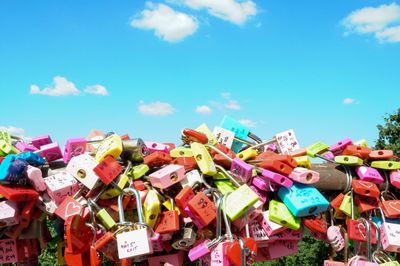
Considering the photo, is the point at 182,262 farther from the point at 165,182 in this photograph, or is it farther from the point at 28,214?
the point at 28,214

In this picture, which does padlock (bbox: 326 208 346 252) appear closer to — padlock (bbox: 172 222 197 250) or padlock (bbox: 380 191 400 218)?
padlock (bbox: 380 191 400 218)

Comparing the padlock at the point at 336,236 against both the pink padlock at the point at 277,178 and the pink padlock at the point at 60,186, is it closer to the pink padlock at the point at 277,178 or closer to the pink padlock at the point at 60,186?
the pink padlock at the point at 277,178

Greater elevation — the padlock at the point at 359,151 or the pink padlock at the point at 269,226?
the padlock at the point at 359,151

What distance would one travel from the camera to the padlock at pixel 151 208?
1659 mm

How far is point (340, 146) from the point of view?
2.19 meters

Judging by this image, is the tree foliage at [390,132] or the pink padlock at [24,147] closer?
the pink padlock at [24,147]

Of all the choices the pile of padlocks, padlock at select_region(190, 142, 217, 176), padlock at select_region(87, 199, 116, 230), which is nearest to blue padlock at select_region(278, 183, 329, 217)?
the pile of padlocks

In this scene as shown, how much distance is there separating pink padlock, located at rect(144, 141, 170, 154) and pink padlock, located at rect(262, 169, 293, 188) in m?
0.38

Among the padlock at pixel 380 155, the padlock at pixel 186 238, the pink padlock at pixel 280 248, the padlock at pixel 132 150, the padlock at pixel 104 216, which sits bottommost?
the pink padlock at pixel 280 248

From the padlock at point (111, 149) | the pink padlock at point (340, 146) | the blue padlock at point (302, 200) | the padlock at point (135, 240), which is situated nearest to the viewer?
the padlock at point (135, 240)

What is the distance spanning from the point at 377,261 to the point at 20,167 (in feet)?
4.58

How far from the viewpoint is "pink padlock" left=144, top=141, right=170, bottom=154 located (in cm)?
185

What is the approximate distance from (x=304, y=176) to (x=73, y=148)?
86cm

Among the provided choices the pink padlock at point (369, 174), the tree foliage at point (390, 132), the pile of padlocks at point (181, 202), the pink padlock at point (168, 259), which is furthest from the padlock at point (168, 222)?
the tree foliage at point (390, 132)
